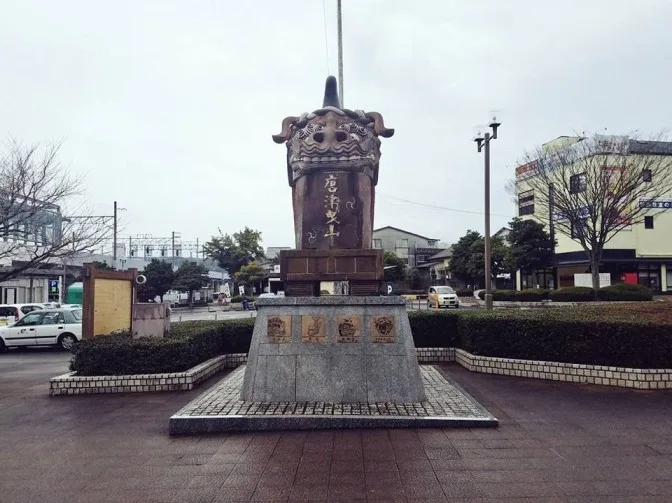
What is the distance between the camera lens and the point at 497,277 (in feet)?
137

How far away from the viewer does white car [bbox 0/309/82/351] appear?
15.4 m

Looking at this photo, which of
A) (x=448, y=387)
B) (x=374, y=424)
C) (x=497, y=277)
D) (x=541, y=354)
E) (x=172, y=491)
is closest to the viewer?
(x=172, y=491)

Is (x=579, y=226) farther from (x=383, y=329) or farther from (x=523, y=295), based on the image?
(x=383, y=329)

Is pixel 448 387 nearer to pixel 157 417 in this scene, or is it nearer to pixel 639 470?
pixel 639 470

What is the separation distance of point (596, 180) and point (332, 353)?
20518mm

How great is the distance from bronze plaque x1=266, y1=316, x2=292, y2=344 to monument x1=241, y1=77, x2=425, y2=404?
14 millimetres

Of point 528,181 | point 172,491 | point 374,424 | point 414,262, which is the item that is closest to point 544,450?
point 374,424

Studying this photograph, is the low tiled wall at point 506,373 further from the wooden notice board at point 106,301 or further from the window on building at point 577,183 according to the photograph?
the window on building at point 577,183

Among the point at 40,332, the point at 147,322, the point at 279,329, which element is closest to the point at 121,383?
the point at 147,322

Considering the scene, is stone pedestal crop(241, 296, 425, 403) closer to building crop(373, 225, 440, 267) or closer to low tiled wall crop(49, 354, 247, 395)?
low tiled wall crop(49, 354, 247, 395)

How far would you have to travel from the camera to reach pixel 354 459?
4820mm

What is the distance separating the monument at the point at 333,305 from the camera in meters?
6.62

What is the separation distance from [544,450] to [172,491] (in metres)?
3.65

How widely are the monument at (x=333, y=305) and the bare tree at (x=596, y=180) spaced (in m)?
18.7
